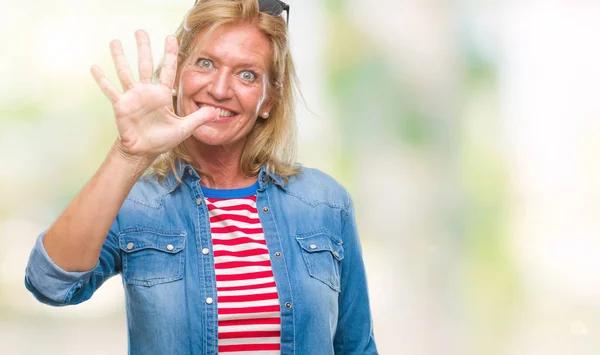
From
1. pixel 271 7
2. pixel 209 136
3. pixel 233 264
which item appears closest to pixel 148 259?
pixel 233 264

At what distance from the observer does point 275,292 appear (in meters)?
1.38

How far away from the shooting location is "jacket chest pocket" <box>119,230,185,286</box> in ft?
4.41

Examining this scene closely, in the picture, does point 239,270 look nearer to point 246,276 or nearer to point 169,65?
point 246,276

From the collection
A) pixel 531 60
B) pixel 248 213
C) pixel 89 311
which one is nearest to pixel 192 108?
pixel 248 213

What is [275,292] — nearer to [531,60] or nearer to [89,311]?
[89,311]

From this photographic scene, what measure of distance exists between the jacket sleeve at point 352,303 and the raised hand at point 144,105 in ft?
1.65

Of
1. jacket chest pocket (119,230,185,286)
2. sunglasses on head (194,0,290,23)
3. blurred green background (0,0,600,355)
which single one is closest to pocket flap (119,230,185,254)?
jacket chest pocket (119,230,185,286)

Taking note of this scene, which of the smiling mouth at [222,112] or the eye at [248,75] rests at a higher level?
the eye at [248,75]

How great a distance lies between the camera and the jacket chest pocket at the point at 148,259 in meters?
1.34

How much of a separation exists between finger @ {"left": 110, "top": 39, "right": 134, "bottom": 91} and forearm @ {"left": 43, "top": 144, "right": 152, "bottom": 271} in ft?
0.30

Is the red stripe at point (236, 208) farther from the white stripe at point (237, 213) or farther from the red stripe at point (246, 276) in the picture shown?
the red stripe at point (246, 276)

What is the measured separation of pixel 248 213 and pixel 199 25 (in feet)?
1.16

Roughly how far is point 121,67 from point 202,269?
1.30ft

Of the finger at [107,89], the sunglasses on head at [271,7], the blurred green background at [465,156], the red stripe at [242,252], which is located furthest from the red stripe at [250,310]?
the blurred green background at [465,156]
